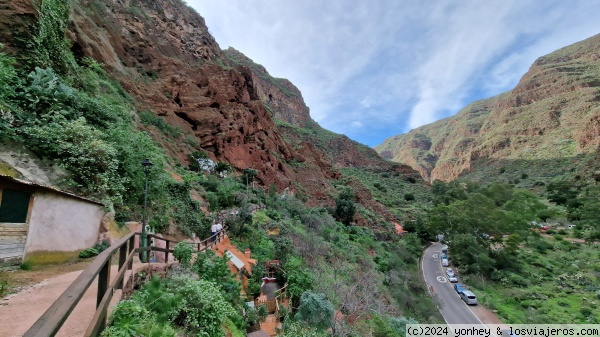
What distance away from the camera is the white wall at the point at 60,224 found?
21.0ft

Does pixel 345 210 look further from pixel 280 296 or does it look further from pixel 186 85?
pixel 280 296

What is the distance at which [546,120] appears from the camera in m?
91.2

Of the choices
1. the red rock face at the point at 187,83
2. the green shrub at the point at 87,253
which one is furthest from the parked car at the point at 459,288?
the green shrub at the point at 87,253

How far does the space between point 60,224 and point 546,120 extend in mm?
116711

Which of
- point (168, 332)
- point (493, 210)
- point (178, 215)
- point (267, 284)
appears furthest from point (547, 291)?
point (168, 332)

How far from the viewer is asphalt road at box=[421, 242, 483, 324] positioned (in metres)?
21.0

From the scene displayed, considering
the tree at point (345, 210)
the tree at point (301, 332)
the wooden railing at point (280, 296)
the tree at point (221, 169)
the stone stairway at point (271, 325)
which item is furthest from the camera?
the tree at point (345, 210)

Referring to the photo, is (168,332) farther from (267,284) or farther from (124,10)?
(124,10)

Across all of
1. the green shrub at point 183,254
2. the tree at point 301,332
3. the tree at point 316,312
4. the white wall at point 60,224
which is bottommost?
the tree at point 301,332

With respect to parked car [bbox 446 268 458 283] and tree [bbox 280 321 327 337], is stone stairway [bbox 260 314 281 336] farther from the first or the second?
parked car [bbox 446 268 458 283]

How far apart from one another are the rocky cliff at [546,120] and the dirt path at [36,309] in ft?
279

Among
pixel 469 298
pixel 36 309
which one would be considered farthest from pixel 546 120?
pixel 36 309

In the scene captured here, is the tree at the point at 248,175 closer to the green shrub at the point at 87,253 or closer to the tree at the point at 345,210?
the tree at the point at 345,210

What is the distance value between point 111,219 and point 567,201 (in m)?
59.5
